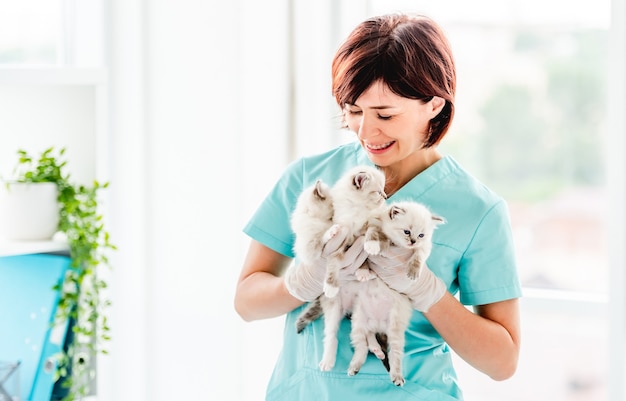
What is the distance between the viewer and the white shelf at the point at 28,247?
162 cm

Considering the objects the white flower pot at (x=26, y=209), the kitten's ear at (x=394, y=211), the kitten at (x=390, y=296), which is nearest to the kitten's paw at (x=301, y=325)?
the kitten at (x=390, y=296)

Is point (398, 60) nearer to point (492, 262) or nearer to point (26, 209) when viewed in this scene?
point (492, 262)

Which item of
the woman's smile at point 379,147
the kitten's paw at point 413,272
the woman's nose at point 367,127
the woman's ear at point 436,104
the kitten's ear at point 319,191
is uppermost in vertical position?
the woman's ear at point 436,104

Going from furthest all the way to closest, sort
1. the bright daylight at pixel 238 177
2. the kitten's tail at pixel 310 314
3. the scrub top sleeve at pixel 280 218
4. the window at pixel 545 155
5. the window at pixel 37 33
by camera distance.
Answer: the window at pixel 37 33, the window at pixel 545 155, the bright daylight at pixel 238 177, the scrub top sleeve at pixel 280 218, the kitten's tail at pixel 310 314

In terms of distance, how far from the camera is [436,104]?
1.39m

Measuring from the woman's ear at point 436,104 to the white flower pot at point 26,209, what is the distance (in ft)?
2.96

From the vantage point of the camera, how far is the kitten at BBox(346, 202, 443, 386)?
119 centimetres

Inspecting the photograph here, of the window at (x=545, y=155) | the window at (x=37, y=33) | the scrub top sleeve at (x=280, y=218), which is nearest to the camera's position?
the scrub top sleeve at (x=280, y=218)

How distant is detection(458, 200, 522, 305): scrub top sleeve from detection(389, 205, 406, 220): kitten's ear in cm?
27

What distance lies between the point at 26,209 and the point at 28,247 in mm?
94

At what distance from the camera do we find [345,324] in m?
1.37

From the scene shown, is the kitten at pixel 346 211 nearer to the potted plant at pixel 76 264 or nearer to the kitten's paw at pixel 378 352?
the kitten's paw at pixel 378 352

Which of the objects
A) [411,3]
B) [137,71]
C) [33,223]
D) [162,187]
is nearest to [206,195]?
[162,187]

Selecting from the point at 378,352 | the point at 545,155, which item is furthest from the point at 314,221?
the point at 545,155
